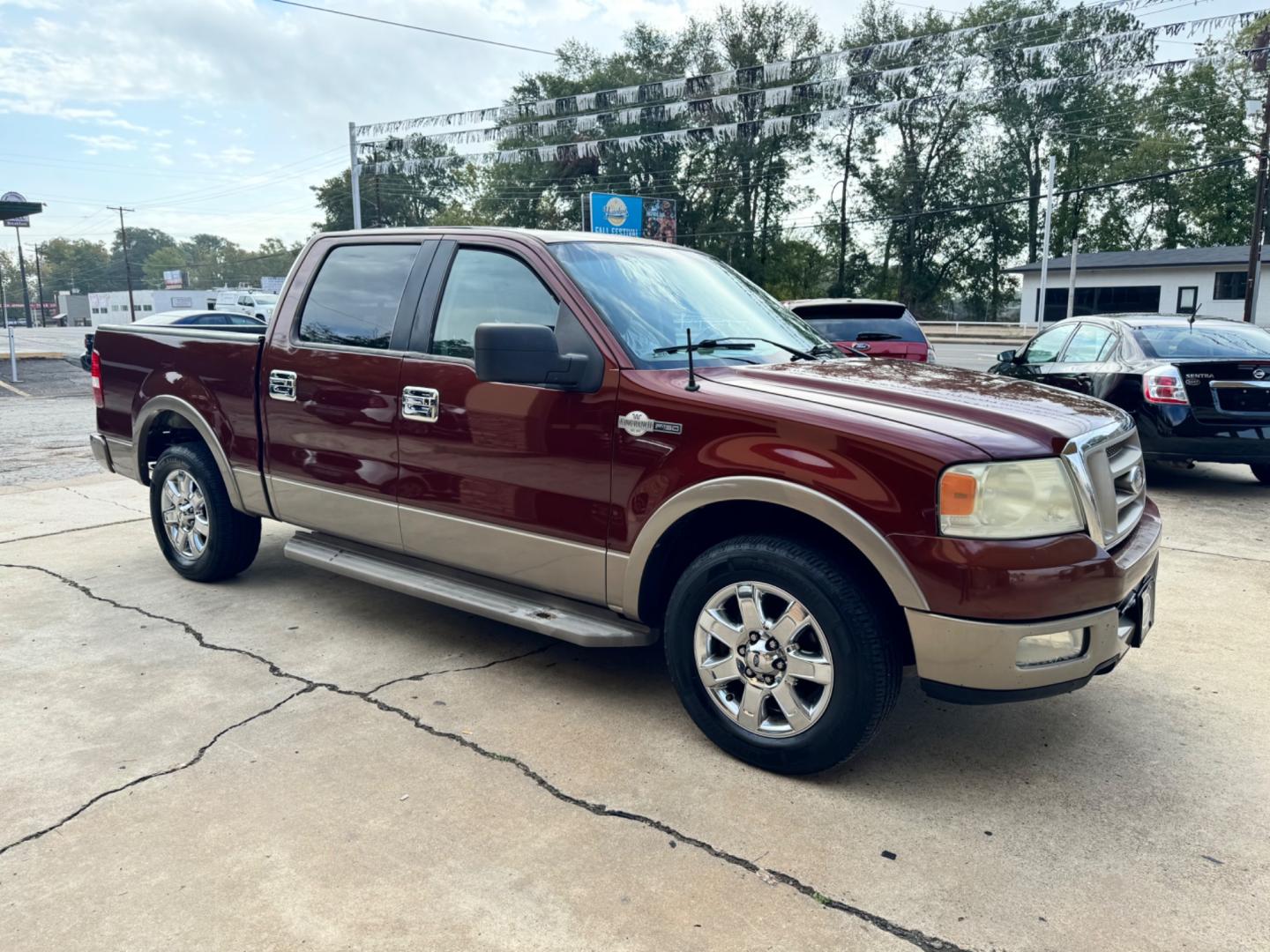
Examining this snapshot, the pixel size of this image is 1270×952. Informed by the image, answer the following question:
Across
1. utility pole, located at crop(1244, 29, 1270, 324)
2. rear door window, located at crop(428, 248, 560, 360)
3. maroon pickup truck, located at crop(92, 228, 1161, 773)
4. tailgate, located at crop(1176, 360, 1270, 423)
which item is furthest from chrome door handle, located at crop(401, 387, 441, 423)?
utility pole, located at crop(1244, 29, 1270, 324)

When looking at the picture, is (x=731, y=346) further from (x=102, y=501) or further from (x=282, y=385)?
(x=102, y=501)

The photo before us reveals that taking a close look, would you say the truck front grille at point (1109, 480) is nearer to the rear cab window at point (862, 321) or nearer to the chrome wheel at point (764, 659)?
the chrome wheel at point (764, 659)

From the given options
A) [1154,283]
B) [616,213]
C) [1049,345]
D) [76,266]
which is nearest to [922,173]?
[1154,283]

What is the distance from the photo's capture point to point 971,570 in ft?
8.80

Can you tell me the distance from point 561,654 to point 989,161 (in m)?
56.0

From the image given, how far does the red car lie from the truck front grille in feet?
19.3

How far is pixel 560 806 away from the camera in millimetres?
2928

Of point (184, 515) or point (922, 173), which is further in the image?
point (922, 173)

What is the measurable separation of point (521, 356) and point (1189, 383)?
245 inches

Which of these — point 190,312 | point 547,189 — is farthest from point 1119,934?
point 547,189

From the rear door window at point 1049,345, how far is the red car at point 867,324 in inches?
37.0

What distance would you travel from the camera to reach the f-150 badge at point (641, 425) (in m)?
3.21

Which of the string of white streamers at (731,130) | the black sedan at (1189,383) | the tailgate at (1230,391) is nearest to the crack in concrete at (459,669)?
the black sedan at (1189,383)

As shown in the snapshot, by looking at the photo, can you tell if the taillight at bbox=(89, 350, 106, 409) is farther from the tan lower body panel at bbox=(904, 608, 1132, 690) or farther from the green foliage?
the green foliage
